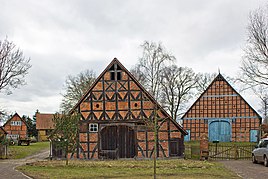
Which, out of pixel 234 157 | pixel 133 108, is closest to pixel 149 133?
pixel 133 108

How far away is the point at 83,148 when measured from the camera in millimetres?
26188

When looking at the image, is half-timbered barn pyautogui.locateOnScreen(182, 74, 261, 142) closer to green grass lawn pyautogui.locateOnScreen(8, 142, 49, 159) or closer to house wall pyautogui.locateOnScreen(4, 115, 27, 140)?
green grass lawn pyautogui.locateOnScreen(8, 142, 49, 159)

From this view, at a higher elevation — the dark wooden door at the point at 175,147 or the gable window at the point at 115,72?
the gable window at the point at 115,72

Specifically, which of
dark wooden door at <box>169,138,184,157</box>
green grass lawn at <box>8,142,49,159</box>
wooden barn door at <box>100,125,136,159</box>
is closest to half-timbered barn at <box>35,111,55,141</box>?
green grass lawn at <box>8,142,49,159</box>

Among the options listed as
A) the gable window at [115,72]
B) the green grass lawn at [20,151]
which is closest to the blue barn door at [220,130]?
the green grass lawn at [20,151]

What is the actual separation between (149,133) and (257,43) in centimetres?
1115

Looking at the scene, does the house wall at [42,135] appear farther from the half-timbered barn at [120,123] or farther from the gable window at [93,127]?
the gable window at [93,127]

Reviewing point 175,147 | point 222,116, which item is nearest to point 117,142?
point 175,147

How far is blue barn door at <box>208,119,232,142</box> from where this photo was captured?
45.2 metres

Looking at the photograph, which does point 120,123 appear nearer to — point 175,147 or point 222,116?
point 175,147

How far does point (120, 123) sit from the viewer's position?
26.2 m

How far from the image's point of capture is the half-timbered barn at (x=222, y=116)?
4453 cm

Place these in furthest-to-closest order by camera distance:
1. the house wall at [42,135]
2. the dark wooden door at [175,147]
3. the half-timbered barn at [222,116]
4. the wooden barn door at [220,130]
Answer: the house wall at [42,135], the wooden barn door at [220,130], the half-timbered barn at [222,116], the dark wooden door at [175,147]

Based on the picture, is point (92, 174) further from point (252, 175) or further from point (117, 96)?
point (117, 96)
